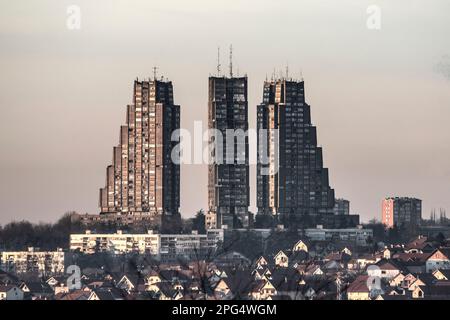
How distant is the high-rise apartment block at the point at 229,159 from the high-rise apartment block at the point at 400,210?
32.8 ft

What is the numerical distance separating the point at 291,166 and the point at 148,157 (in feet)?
22.0

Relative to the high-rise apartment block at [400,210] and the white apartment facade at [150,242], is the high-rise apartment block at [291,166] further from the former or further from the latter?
the white apartment facade at [150,242]

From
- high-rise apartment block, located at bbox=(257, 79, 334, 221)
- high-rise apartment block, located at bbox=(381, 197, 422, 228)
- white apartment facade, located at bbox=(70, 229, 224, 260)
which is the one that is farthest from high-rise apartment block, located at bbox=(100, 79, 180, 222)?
high-rise apartment block, located at bbox=(381, 197, 422, 228)

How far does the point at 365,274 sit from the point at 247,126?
38427mm

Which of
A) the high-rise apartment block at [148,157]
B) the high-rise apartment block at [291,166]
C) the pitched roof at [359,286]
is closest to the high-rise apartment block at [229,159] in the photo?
the high-rise apartment block at [148,157]

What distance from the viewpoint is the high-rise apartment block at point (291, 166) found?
292 ft

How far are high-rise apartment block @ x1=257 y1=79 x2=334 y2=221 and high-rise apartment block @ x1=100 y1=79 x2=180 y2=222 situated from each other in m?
4.49

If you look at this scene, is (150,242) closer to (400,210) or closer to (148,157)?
(148,157)

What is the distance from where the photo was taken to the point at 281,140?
3519 inches

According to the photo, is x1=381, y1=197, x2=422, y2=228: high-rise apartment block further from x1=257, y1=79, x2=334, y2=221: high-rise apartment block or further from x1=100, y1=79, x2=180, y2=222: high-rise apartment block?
x1=100, y1=79, x2=180, y2=222: high-rise apartment block

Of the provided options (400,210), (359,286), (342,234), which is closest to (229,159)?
(342,234)

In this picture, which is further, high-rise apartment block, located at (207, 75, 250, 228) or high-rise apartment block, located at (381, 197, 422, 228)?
high-rise apartment block, located at (381, 197, 422, 228)

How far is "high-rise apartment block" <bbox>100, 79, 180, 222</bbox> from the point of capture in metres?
85.7
